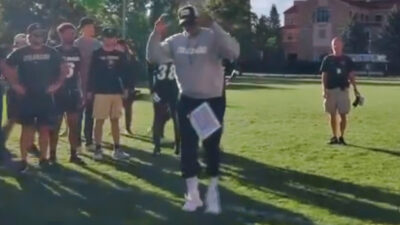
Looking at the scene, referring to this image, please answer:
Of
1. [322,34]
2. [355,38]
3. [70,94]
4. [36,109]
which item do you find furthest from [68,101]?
[322,34]

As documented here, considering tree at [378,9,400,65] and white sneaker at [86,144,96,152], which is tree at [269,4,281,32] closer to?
tree at [378,9,400,65]

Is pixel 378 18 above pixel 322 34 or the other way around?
above

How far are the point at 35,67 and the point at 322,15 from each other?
10316cm

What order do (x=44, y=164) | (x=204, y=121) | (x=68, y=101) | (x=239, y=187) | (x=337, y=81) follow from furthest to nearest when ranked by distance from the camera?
(x=337, y=81) → (x=68, y=101) → (x=44, y=164) → (x=239, y=187) → (x=204, y=121)

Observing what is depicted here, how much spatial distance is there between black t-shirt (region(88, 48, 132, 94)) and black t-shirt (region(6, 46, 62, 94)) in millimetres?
1410

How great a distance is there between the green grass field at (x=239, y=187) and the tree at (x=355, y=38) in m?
80.2

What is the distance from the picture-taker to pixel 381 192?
10.3m

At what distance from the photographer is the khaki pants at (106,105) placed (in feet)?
41.5

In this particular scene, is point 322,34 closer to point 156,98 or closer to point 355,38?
point 355,38

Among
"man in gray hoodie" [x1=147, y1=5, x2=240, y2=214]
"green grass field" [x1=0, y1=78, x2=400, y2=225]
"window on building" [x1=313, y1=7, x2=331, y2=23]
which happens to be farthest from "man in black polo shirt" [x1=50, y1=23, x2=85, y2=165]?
"window on building" [x1=313, y1=7, x2=331, y2=23]

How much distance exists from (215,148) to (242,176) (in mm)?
2451

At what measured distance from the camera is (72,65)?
12.4 metres

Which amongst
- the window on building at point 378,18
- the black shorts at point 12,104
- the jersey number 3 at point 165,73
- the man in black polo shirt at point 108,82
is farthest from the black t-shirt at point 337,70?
the window on building at point 378,18

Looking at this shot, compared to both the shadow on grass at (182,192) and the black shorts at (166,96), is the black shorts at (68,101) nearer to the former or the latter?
the shadow on grass at (182,192)
